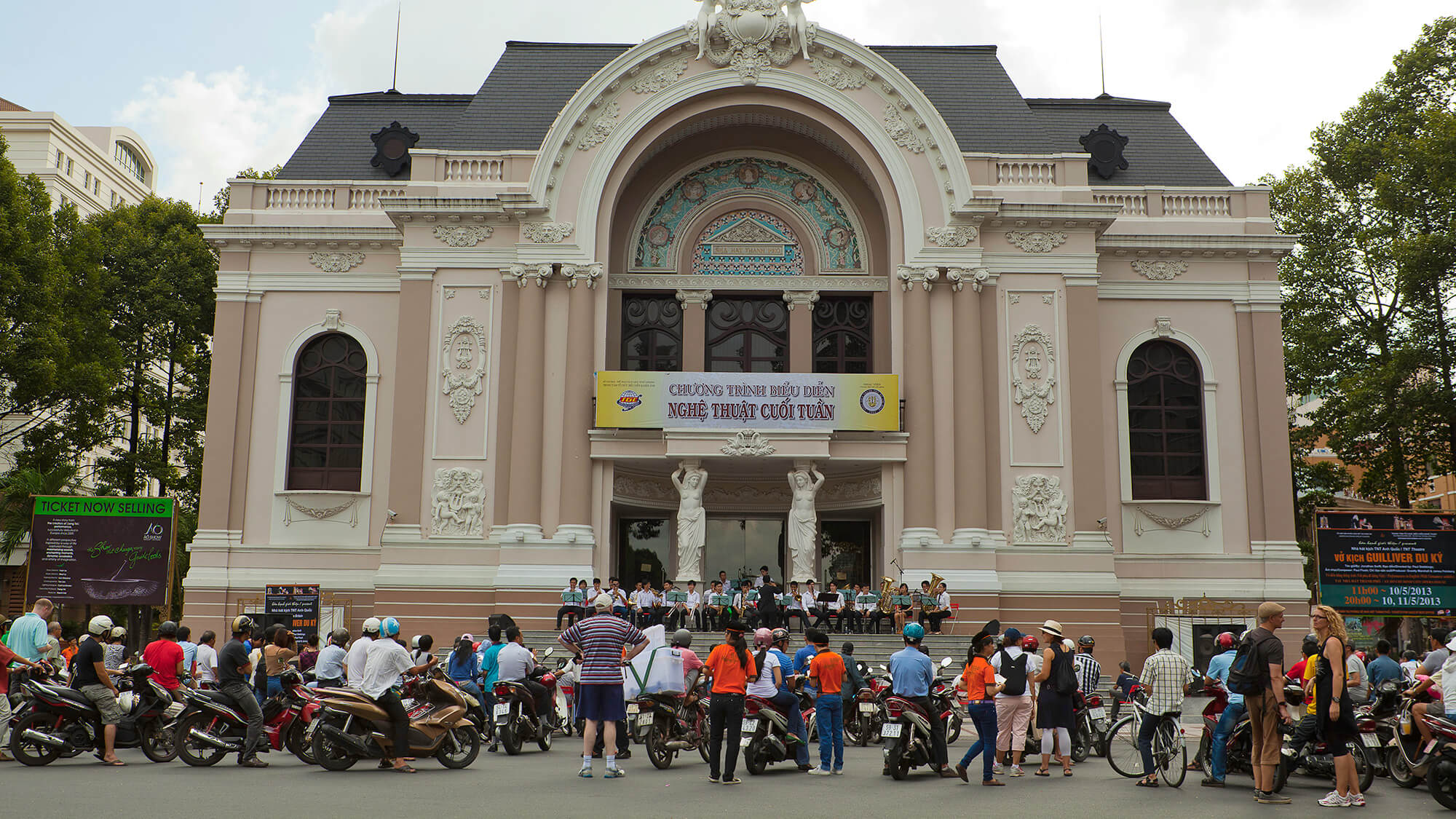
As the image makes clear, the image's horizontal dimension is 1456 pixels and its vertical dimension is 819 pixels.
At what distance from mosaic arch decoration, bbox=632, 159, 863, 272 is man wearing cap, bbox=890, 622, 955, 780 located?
16.9 metres

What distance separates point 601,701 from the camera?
12.2 m

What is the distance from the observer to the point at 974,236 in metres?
26.4

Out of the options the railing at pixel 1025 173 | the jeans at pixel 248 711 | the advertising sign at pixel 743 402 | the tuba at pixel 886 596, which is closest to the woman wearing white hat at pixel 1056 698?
the jeans at pixel 248 711

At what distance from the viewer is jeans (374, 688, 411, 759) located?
40.7 ft

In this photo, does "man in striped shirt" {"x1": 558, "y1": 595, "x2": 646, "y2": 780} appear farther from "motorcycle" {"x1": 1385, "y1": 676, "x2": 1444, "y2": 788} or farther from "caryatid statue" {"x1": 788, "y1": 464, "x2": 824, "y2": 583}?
"caryatid statue" {"x1": 788, "y1": 464, "x2": 824, "y2": 583}

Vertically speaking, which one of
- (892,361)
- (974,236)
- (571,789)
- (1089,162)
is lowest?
(571,789)

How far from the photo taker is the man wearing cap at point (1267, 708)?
10820mm

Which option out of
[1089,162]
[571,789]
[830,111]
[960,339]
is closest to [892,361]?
[960,339]

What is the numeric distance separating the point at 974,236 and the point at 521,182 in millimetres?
10087

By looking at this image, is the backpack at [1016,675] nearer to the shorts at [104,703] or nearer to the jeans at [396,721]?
the jeans at [396,721]

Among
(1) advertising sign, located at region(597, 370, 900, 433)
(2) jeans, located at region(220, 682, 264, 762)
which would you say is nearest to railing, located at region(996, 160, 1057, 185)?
(1) advertising sign, located at region(597, 370, 900, 433)

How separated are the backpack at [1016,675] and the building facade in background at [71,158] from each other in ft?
177

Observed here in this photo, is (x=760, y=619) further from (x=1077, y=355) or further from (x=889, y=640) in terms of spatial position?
(x=1077, y=355)

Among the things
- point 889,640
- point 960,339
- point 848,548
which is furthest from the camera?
point 848,548
